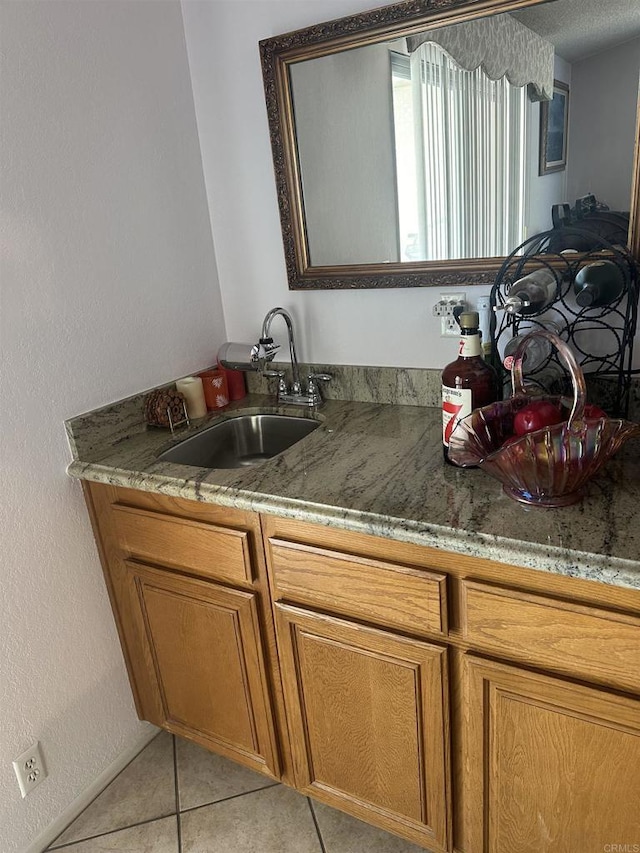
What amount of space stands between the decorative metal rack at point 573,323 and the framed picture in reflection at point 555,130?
144 millimetres

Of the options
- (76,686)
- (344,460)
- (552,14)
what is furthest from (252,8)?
(76,686)

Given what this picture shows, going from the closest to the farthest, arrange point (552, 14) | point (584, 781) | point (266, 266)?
1. point (584, 781)
2. point (552, 14)
3. point (266, 266)

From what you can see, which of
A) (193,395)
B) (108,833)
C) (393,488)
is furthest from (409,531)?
(108,833)

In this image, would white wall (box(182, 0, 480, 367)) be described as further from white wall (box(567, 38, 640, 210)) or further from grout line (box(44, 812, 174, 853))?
grout line (box(44, 812, 174, 853))

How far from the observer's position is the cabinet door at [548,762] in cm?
105

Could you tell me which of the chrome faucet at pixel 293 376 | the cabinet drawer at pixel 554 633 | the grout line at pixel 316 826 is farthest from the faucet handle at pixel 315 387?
the grout line at pixel 316 826

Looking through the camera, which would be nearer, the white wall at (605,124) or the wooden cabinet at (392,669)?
the wooden cabinet at (392,669)

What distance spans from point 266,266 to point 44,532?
37.8 inches

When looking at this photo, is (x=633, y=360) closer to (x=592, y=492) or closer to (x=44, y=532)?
(x=592, y=492)

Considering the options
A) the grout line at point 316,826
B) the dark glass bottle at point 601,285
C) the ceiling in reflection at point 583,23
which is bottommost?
the grout line at point 316,826

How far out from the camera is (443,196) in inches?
61.2

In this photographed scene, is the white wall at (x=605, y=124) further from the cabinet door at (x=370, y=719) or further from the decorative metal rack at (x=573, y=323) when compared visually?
the cabinet door at (x=370, y=719)

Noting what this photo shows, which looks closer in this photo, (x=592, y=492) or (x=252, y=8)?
(x=592, y=492)

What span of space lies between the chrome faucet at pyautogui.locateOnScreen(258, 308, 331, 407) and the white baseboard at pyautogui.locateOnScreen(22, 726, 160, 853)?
1.08 meters
